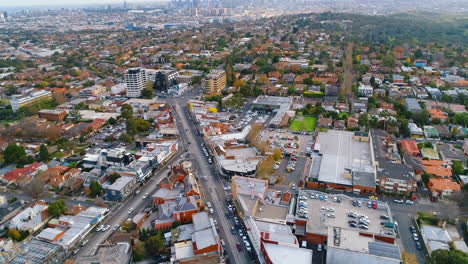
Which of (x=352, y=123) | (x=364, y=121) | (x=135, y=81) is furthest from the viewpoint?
(x=135, y=81)

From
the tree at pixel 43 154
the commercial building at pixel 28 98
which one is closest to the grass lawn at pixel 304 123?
the tree at pixel 43 154

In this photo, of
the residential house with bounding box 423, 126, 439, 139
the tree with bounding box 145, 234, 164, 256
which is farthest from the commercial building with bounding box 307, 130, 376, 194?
the tree with bounding box 145, 234, 164, 256

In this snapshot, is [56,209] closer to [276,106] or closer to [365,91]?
[276,106]

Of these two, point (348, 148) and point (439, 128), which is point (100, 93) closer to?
point (348, 148)

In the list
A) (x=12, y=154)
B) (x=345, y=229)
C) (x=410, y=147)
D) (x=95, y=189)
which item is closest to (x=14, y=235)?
(x=95, y=189)

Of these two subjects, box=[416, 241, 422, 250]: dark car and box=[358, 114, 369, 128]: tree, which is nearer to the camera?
box=[416, 241, 422, 250]: dark car

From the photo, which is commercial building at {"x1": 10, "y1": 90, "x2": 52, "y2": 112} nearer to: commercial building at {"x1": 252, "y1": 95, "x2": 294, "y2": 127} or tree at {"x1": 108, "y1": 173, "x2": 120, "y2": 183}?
tree at {"x1": 108, "y1": 173, "x2": 120, "y2": 183}

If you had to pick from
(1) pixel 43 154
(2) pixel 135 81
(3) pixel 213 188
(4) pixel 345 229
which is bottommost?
(3) pixel 213 188
